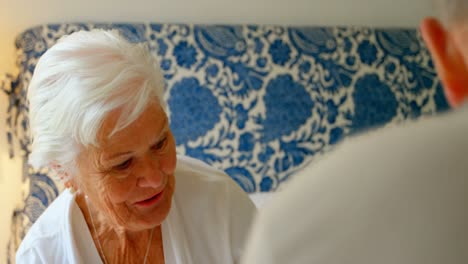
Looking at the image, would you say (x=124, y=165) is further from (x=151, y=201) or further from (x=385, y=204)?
(x=385, y=204)

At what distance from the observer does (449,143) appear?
0.90 ft

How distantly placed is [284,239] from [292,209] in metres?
0.02

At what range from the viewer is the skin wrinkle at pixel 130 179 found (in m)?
1.20

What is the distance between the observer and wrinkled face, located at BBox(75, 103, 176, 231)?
1.20 metres

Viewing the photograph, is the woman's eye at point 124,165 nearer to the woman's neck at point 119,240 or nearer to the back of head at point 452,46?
the woman's neck at point 119,240

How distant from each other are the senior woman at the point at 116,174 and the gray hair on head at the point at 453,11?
3.04 ft

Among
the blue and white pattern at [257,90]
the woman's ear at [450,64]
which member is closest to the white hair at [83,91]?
the woman's ear at [450,64]

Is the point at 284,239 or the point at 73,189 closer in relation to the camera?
the point at 284,239

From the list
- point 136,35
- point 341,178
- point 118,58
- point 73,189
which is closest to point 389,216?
point 341,178

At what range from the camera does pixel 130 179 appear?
4.13ft

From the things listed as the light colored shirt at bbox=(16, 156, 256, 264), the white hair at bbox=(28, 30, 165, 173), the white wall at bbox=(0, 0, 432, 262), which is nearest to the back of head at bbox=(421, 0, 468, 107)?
the white hair at bbox=(28, 30, 165, 173)

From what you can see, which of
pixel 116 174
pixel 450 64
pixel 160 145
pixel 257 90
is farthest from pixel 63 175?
pixel 257 90

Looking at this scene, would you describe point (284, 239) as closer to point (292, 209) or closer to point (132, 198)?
point (292, 209)

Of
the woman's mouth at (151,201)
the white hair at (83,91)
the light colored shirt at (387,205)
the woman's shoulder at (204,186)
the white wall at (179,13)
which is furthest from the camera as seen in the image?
the white wall at (179,13)
